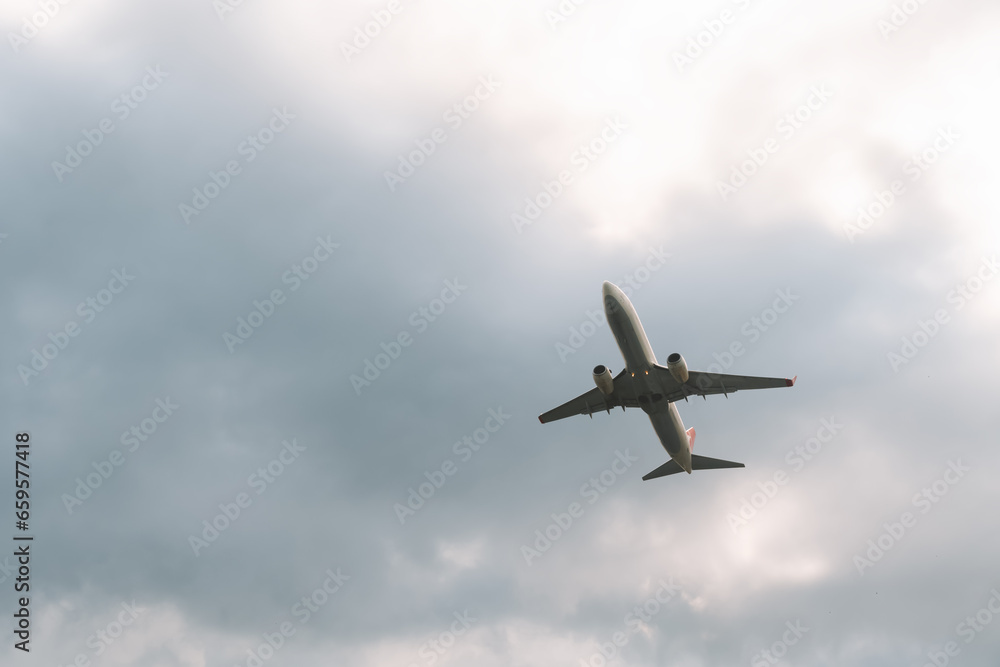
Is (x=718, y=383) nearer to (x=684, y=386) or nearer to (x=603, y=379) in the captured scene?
(x=684, y=386)

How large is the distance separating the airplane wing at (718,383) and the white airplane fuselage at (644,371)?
162 cm

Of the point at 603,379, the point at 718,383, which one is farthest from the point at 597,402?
the point at 718,383

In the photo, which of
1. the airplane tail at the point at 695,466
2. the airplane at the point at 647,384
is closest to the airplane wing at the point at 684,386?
the airplane at the point at 647,384

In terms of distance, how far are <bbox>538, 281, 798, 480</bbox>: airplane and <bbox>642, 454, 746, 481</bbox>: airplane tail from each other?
1.41 metres

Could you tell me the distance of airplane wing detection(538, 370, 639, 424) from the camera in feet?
263

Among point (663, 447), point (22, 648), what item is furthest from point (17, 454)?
point (663, 447)

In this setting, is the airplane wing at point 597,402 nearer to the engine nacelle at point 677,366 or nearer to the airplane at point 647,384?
the airplane at point 647,384

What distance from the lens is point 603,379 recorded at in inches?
3051

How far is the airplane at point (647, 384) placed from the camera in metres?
71.8

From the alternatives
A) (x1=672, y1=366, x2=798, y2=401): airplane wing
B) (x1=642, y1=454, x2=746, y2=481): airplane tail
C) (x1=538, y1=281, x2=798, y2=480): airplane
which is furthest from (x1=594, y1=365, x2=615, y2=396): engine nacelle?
(x1=642, y1=454, x2=746, y2=481): airplane tail

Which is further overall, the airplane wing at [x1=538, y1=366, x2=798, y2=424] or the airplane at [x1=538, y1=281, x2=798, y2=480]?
the airplane wing at [x1=538, y1=366, x2=798, y2=424]

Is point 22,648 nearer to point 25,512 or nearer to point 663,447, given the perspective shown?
point 25,512

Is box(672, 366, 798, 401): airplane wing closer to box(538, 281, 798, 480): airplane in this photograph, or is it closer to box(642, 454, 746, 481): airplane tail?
box(538, 281, 798, 480): airplane

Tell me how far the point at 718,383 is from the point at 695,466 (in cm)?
1527
